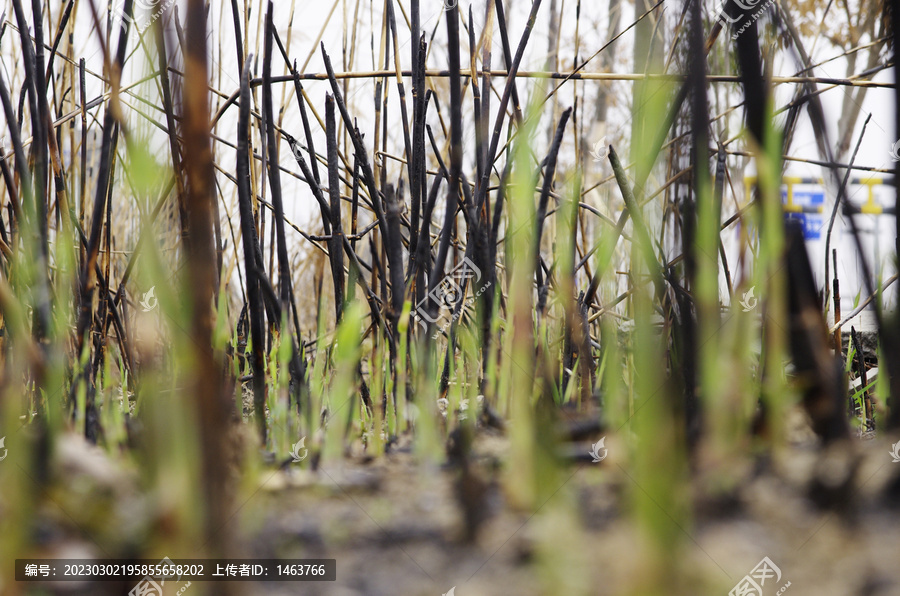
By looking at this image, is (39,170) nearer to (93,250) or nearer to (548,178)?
(93,250)

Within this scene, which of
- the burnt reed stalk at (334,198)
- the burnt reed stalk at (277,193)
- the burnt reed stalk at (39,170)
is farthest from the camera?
the burnt reed stalk at (334,198)

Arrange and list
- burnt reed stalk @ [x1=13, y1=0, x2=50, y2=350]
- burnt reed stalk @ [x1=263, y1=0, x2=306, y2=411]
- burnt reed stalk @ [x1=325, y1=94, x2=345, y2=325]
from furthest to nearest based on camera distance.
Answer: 1. burnt reed stalk @ [x1=325, y1=94, x2=345, y2=325]
2. burnt reed stalk @ [x1=263, y1=0, x2=306, y2=411]
3. burnt reed stalk @ [x1=13, y1=0, x2=50, y2=350]

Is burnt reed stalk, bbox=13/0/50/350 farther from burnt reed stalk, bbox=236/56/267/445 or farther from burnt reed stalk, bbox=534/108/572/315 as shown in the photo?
burnt reed stalk, bbox=534/108/572/315

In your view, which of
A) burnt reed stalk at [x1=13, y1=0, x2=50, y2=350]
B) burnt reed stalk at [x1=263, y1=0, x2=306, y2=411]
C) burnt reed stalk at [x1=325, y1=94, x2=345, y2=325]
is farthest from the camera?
burnt reed stalk at [x1=325, y1=94, x2=345, y2=325]

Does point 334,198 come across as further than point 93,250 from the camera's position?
Yes

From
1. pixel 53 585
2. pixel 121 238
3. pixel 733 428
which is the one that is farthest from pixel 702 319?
pixel 121 238

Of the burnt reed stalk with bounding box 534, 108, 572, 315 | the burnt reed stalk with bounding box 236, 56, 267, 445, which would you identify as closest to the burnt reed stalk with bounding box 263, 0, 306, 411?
the burnt reed stalk with bounding box 236, 56, 267, 445

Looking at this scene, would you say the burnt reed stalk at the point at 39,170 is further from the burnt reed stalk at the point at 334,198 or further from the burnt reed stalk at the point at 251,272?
the burnt reed stalk at the point at 334,198

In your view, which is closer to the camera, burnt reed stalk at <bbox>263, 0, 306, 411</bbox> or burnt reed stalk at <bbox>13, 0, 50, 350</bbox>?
burnt reed stalk at <bbox>13, 0, 50, 350</bbox>

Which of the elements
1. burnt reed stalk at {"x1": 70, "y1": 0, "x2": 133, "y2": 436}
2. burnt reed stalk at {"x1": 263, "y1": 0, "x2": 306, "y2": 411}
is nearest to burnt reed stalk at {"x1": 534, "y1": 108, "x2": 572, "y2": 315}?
burnt reed stalk at {"x1": 263, "y1": 0, "x2": 306, "y2": 411}

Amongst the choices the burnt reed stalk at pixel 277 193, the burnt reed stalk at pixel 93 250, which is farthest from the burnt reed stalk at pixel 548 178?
the burnt reed stalk at pixel 93 250

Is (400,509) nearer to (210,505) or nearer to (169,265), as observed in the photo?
(210,505)

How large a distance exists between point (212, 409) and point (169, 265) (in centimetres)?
60

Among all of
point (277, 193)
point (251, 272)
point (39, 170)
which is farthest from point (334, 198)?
point (39, 170)
